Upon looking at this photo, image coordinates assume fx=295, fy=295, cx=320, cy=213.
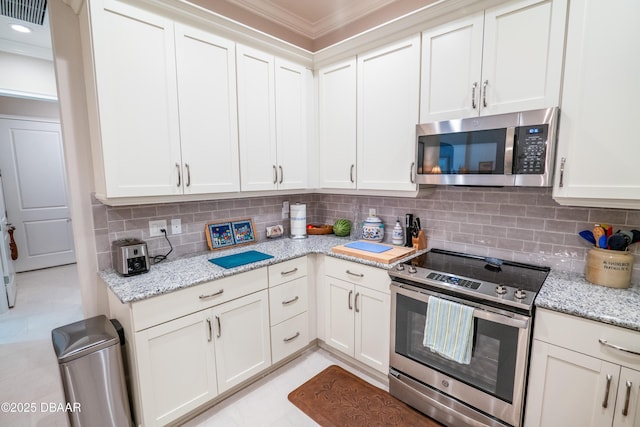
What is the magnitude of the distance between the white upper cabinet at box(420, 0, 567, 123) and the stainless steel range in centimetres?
97

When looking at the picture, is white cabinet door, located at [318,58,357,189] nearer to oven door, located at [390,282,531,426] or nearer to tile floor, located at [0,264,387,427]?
oven door, located at [390,282,531,426]

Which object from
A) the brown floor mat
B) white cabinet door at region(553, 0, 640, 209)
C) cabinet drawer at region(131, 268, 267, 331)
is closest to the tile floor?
the brown floor mat

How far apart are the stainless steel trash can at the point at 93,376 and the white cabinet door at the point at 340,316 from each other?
1.41m

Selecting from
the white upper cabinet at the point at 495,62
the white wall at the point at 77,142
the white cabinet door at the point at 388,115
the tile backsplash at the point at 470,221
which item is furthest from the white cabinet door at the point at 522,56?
the white wall at the point at 77,142

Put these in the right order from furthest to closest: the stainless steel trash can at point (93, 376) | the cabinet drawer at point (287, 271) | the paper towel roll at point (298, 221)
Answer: the paper towel roll at point (298, 221), the cabinet drawer at point (287, 271), the stainless steel trash can at point (93, 376)

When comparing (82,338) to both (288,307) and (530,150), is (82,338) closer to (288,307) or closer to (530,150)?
(288,307)

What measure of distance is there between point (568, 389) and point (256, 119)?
2.45m

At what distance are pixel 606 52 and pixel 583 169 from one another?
1.78 ft

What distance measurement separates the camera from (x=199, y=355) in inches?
70.7

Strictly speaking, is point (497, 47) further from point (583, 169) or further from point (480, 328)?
point (480, 328)

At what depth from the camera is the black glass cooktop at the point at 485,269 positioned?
5.42 ft

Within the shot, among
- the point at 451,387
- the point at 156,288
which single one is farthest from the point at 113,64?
the point at 451,387

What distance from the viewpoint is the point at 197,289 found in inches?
68.9

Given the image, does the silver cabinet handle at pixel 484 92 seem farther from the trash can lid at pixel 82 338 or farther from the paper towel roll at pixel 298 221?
the trash can lid at pixel 82 338
